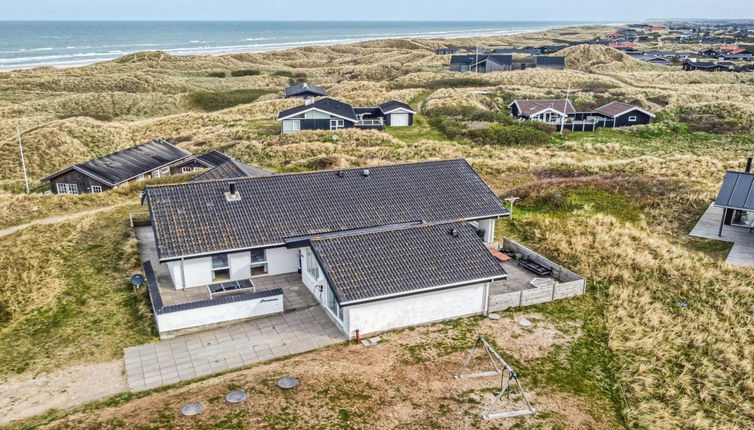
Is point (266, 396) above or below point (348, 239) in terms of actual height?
below

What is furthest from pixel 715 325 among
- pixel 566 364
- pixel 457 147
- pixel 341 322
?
pixel 457 147

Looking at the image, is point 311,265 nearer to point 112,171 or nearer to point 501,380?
point 501,380

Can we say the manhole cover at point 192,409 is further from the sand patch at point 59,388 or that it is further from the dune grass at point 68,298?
the dune grass at point 68,298


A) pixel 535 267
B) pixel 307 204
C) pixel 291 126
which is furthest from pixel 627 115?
pixel 307 204

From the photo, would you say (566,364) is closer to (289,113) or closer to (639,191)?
(639,191)

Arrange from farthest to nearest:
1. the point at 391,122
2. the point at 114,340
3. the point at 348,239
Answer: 1. the point at 391,122
2. the point at 348,239
3. the point at 114,340

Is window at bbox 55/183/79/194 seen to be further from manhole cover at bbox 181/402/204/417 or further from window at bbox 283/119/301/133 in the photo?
manhole cover at bbox 181/402/204/417
